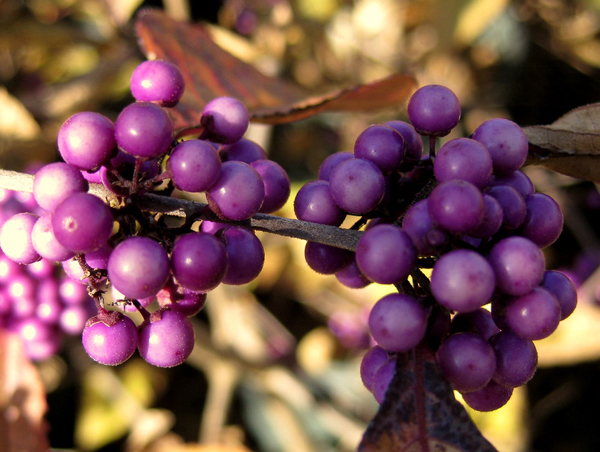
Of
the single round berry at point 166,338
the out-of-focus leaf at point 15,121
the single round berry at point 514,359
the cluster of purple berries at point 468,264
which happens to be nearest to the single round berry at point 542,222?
the cluster of purple berries at point 468,264

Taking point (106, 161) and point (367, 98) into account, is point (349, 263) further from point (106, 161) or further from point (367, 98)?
point (367, 98)

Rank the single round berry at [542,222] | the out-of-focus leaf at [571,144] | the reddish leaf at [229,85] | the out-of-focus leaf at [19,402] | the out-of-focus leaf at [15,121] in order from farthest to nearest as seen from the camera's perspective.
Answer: the out-of-focus leaf at [15,121]
the out-of-focus leaf at [19,402]
the reddish leaf at [229,85]
the out-of-focus leaf at [571,144]
the single round berry at [542,222]

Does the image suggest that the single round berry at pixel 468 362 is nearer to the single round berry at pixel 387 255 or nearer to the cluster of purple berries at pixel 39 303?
the single round berry at pixel 387 255

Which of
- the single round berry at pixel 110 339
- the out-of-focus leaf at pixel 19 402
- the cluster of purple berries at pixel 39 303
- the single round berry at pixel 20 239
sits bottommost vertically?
the out-of-focus leaf at pixel 19 402

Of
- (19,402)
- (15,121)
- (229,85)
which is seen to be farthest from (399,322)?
(15,121)

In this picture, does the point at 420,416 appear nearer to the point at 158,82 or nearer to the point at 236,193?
the point at 236,193

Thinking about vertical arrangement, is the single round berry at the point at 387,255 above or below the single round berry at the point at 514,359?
above

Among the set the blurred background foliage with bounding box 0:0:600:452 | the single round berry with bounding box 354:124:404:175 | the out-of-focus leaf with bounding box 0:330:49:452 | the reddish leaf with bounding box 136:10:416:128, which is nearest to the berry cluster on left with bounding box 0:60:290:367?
the single round berry with bounding box 354:124:404:175
